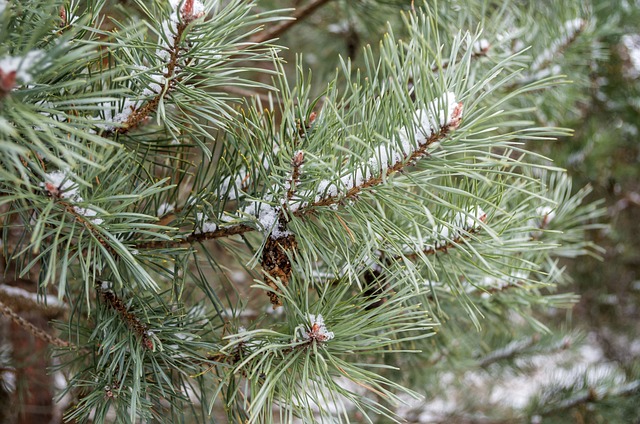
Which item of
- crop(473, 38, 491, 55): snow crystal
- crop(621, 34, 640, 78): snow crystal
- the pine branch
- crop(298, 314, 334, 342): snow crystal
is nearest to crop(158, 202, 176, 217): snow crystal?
the pine branch

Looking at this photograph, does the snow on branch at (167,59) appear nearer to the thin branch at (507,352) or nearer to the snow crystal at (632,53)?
the thin branch at (507,352)

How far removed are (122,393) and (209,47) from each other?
329 mm

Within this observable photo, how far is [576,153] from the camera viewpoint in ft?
5.40

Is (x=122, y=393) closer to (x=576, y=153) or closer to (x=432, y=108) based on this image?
(x=432, y=108)

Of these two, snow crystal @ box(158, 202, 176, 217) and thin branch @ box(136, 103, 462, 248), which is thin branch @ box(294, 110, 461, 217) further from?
snow crystal @ box(158, 202, 176, 217)

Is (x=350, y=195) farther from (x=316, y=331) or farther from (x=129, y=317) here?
(x=129, y=317)

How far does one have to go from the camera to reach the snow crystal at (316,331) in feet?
1.53

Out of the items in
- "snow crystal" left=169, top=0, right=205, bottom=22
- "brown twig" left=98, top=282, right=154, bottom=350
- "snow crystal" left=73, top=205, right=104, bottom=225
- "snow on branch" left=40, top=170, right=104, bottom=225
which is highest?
"snow crystal" left=169, top=0, right=205, bottom=22

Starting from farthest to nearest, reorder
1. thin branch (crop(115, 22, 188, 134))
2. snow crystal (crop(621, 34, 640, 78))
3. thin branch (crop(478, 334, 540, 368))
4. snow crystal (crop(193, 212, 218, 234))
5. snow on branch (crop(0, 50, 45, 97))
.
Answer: snow crystal (crop(621, 34, 640, 78)) < thin branch (crop(478, 334, 540, 368)) < snow crystal (crop(193, 212, 218, 234)) < thin branch (crop(115, 22, 188, 134)) < snow on branch (crop(0, 50, 45, 97))

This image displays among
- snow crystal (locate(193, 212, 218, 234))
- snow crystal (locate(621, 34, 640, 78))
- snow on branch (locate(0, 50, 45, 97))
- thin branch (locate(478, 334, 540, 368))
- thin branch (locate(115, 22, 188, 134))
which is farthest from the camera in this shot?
snow crystal (locate(621, 34, 640, 78))

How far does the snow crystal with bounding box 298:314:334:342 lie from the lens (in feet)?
1.53

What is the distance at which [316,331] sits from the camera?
467mm

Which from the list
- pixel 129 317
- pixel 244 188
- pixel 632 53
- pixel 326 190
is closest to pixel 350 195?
pixel 326 190

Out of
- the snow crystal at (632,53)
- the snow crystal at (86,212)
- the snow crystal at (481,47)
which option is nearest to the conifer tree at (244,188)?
the snow crystal at (86,212)
